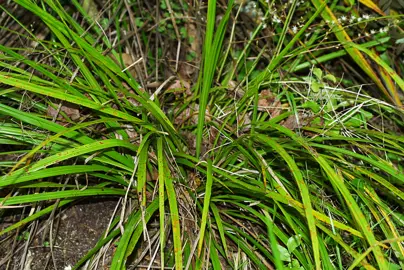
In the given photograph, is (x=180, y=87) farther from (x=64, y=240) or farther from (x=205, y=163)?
(x=64, y=240)

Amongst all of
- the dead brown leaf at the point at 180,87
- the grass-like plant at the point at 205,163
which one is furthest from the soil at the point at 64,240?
the dead brown leaf at the point at 180,87

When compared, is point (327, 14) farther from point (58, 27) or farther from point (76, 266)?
point (76, 266)

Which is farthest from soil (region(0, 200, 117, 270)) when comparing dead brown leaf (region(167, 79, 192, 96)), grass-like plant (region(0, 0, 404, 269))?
dead brown leaf (region(167, 79, 192, 96))

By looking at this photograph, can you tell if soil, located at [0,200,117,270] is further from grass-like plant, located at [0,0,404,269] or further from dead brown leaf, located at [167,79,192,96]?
dead brown leaf, located at [167,79,192,96]

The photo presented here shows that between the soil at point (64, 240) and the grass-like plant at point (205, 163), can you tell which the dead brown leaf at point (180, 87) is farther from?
the soil at point (64, 240)

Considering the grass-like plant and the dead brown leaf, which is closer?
the grass-like plant

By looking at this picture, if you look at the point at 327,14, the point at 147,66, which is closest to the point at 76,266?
the point at 147,66

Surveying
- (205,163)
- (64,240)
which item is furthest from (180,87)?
(64,240)
